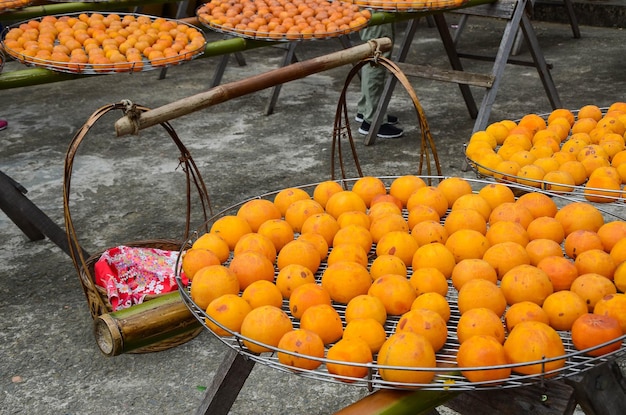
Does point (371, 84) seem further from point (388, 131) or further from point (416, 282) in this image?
point (416, 282)

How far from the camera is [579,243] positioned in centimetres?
167

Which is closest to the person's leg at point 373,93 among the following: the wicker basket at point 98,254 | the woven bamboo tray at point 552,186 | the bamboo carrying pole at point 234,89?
the wicker basket at point 98,254

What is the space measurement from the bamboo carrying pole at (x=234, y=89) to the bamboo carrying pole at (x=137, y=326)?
488 mm

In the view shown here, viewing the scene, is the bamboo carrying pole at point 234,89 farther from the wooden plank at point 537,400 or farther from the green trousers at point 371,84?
the green trousers at point 371,84

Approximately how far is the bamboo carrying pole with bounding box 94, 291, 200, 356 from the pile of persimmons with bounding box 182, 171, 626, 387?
0.09 meters

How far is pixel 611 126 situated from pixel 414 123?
2908mm

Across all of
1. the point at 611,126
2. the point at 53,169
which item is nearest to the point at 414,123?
the point at 53,169

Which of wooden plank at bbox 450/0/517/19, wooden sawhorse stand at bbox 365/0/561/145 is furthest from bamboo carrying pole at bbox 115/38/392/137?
wooden plank at bbox 450/0/517/19

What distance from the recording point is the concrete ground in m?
2.60

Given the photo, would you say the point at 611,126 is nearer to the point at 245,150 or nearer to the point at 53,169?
the point at 245,150

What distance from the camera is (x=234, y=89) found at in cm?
212

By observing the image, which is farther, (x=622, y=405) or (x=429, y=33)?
(x=429, y=33)

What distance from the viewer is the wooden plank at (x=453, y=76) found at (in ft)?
14.9

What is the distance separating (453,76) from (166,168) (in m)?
1.93
